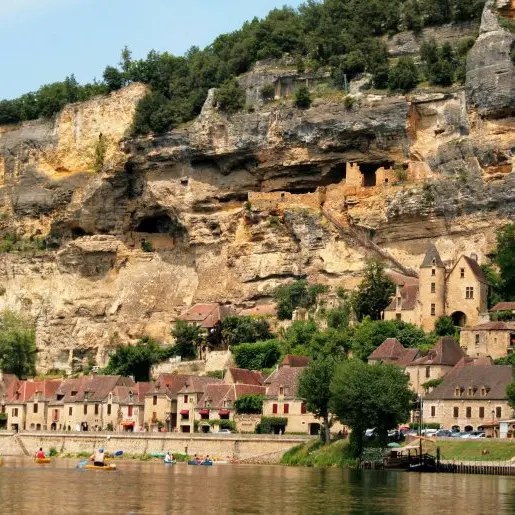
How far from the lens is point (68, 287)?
4604 inches

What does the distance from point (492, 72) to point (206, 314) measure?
84.2ft

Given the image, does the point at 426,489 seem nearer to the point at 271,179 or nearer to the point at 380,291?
the point at 380,291

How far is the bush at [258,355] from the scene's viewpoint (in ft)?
316

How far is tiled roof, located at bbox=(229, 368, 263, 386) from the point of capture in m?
91.2

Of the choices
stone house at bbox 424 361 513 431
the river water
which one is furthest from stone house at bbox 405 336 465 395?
the river water

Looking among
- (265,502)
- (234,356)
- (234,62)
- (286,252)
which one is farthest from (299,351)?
(265,502)

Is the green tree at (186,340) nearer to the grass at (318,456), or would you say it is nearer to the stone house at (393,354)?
the stone house at (393,354)

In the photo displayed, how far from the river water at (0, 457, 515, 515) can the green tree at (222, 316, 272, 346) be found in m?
24.7

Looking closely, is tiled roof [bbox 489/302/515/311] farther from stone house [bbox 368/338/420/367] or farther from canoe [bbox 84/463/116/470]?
canoe [bbox 84/463/116/470]

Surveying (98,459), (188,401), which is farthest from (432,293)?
(98,459)

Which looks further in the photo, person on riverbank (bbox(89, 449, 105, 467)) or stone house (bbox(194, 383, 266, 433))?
stone house (bbox(194, 383, 266, 433))

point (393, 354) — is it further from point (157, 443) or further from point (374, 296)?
point (157, 443)

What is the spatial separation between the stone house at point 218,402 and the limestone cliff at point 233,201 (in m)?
16.0

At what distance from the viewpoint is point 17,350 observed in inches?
4321
